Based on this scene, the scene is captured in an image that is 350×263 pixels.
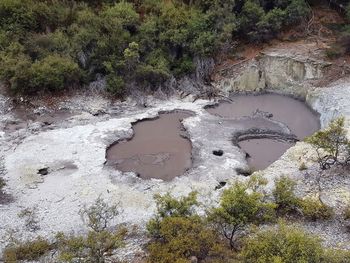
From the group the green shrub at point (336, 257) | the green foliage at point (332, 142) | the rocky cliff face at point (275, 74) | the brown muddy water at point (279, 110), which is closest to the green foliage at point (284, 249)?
the green shrub at point (336, 257)

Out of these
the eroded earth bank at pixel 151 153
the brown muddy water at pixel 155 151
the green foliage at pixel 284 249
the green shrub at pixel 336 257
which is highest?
the green foliage at pixel 284 249

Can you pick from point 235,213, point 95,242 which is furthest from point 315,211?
point 95,242

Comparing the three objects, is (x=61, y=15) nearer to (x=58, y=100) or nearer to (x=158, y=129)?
(x=58, y=100)

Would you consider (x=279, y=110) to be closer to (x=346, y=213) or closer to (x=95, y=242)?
(x=346, y=213)

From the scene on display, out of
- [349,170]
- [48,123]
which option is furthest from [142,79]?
[349,170]

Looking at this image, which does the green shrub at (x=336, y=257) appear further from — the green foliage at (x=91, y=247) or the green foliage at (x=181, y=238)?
the green foliage at (x=91, y=247)

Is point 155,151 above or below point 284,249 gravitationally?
below
